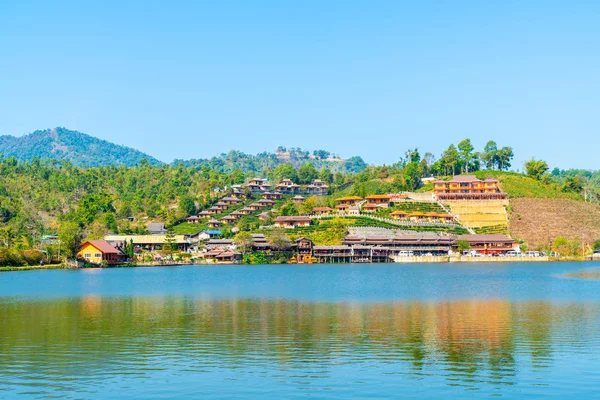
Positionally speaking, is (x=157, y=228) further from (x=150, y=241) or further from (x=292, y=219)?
(x=292, y=219)

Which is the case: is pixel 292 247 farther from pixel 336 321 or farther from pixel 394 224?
pixel 336 321

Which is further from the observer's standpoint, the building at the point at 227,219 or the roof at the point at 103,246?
the building at the point at 227,219

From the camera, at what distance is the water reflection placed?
23.9m

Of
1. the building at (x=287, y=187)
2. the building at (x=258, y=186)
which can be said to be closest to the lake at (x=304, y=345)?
the building at (x=258, y=186)

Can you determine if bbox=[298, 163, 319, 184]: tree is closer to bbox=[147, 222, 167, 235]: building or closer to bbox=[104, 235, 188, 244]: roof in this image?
bbox=[147, 222, 167, 235]: building

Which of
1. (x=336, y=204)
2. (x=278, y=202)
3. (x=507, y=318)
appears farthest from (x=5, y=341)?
(x=278, y=202)

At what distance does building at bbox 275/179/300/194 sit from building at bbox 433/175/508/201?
3820 centimetres

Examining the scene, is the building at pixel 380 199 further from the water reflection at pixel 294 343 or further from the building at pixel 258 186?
the water reflection at pixel 294 343

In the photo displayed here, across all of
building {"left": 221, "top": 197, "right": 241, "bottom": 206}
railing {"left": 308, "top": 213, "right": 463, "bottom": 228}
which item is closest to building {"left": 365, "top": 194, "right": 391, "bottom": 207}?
railing {"left": 308, "top": 213, "right": 463, "bottom": 228}

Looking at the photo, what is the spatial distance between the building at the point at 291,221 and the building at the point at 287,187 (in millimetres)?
36787

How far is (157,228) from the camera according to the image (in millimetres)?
138500

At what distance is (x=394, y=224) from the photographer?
428 ft

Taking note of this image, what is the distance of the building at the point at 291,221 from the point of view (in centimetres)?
13262

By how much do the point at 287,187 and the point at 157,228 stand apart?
43319mm
